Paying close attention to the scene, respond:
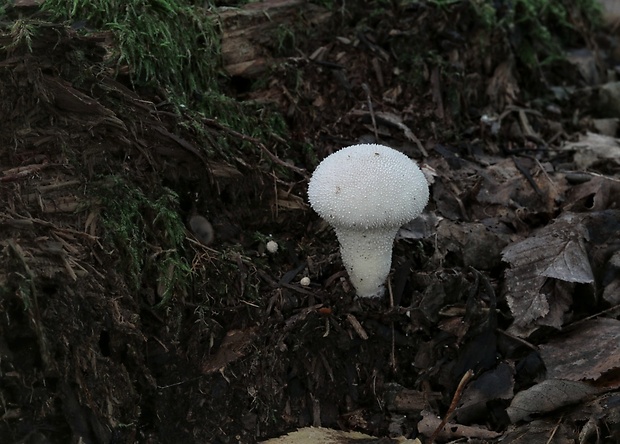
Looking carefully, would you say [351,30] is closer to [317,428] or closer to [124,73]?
[124,73]

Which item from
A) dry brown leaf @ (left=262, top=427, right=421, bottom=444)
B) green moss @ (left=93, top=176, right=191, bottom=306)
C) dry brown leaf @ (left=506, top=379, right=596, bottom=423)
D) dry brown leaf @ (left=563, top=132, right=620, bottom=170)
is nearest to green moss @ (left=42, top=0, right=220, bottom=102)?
green moss @ (left=93, top=176, right=191, bottom=306)

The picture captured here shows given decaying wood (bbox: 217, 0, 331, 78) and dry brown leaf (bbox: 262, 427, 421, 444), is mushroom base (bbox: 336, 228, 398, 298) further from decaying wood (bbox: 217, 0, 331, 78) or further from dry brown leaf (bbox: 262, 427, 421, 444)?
decaying wood (bbox: 217, 0, 331, 78)

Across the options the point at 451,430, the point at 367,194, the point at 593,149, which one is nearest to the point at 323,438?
the point at 451,430

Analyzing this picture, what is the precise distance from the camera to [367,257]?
8.61 feet

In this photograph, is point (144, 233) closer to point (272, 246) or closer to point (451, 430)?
point (272, 246)

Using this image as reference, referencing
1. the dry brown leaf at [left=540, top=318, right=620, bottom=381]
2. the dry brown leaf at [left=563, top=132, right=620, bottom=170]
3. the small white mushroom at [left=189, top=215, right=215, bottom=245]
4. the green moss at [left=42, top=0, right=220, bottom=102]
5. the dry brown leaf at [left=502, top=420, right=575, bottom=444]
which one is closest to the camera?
the dry brown leaf at [left=502, top=420, right=575, bottom=444]

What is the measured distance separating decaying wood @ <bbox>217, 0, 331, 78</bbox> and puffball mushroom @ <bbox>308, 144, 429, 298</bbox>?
1.10 m

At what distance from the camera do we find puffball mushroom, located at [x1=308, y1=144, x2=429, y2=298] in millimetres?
2369

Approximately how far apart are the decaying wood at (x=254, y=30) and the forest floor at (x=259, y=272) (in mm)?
12

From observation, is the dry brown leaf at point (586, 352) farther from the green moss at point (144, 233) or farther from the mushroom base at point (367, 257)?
the green moss at point (144, 233)

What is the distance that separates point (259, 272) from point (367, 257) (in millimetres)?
536

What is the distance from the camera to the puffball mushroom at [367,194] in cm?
237

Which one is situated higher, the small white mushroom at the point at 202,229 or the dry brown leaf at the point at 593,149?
the small white mushroom at the point at 202,229

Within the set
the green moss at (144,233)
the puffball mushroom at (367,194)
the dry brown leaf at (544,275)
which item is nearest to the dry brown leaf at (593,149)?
the dry brown leaf at (544,275)
